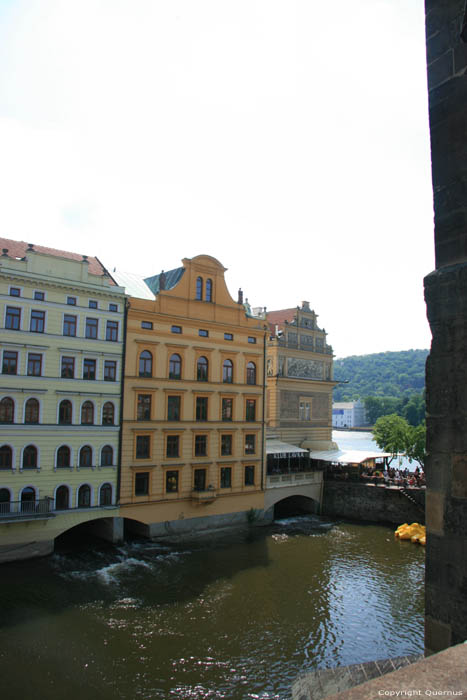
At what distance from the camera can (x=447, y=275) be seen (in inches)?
169

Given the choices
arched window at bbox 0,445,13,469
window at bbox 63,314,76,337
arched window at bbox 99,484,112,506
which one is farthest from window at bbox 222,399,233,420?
arched window at bbox 0,445,13,469

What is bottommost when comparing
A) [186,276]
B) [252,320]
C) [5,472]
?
[5,472]

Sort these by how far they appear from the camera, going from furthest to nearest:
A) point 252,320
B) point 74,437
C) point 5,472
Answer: point 252,320 < point 74,437 < point 5,472

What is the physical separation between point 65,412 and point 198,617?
13.7 metres

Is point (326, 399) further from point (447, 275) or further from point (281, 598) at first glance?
point (447, 275)

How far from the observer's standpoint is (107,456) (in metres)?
30.2

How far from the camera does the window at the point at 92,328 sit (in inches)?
1171

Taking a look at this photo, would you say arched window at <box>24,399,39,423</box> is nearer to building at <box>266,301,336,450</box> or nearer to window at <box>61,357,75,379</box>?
window at <box>61,357,75,379</box>

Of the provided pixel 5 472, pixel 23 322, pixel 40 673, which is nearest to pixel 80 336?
pixel 23 322

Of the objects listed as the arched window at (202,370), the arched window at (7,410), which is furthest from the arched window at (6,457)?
the arched window at (202,370)

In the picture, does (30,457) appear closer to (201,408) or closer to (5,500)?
(5,500)

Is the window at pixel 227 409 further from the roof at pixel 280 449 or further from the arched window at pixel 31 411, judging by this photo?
the arched window at pixel 31 411

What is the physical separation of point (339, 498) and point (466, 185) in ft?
132

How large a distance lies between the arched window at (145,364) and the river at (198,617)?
410 inches
